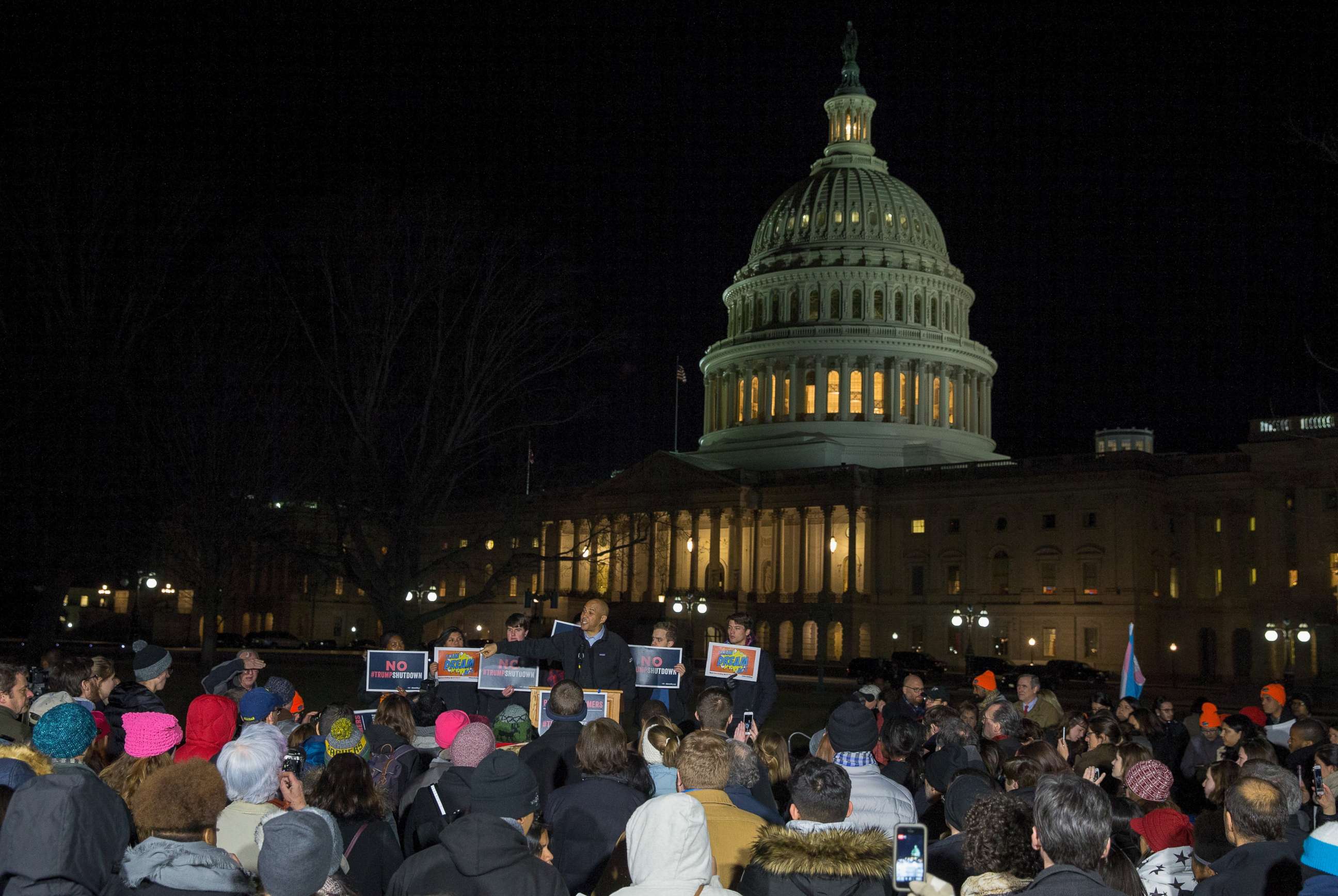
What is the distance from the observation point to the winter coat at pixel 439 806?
8461mm

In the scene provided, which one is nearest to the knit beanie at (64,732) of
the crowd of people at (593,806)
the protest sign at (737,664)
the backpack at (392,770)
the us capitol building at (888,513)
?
the crowd of people at (593,806)

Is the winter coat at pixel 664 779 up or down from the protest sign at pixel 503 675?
down

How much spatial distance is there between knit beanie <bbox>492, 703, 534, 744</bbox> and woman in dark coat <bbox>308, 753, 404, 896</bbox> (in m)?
2.66

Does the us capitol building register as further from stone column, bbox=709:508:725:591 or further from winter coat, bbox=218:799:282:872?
winter coat, bbox=218:799:282:872

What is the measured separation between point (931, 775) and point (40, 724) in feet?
20.9

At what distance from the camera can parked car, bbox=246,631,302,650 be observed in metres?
79.0

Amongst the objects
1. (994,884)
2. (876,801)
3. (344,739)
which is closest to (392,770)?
(344,739)

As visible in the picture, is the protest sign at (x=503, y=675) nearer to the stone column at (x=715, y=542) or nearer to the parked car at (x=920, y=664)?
the parked car at (x=920, y=664)

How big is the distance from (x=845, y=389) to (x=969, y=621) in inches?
1150

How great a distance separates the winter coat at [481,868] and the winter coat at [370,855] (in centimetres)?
137

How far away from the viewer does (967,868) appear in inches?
253

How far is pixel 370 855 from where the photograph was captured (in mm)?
7613

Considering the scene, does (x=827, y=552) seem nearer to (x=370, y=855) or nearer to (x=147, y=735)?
(x=370, y=855)

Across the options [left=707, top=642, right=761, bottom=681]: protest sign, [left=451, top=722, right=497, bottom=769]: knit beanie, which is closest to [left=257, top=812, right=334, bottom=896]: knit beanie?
[left=451, top=722, right=497, bottom=769]: knit beanie
